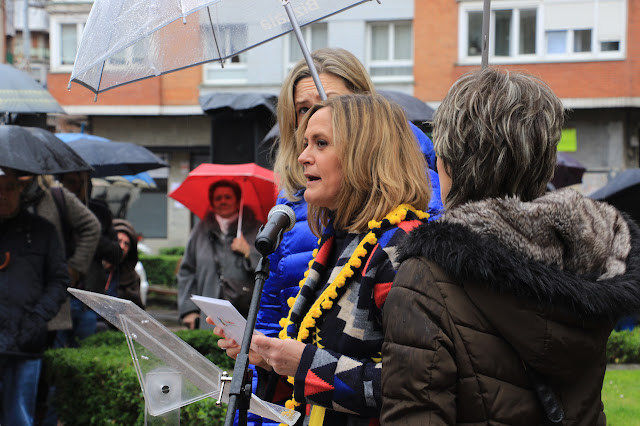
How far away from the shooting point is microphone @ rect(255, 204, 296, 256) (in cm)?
210

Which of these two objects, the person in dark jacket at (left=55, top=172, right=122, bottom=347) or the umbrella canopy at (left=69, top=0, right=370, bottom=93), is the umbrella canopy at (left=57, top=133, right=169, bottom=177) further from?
the umbrella canopy at (left=69, top=0, right=370, bottom=93)

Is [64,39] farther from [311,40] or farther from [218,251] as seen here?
[218,251]

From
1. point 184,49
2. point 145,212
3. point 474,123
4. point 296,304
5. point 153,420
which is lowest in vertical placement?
point 145,212

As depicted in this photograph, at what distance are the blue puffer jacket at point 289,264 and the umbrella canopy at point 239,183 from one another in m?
3.86

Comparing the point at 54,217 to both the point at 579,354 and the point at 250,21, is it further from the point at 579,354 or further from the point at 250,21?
the point at 579,354

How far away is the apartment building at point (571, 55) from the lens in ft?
67.9

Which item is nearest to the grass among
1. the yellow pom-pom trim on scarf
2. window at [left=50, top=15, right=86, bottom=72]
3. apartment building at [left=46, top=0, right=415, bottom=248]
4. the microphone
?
the yellow pom-pom trim on scarf

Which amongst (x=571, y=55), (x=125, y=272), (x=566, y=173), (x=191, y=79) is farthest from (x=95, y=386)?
(x=571, y=55)

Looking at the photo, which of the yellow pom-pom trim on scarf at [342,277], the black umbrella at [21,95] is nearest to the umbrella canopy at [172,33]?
the yellow pom-pom trim on scarf at [342,277]

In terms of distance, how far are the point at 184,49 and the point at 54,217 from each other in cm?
316

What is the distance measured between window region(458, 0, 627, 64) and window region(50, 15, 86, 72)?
11.7m

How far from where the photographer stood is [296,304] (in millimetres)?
2342

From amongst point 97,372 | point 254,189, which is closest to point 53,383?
point 97,372

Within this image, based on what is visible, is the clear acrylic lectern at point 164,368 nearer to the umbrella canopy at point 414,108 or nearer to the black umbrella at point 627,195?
the umbrella canopy at point 414,108
